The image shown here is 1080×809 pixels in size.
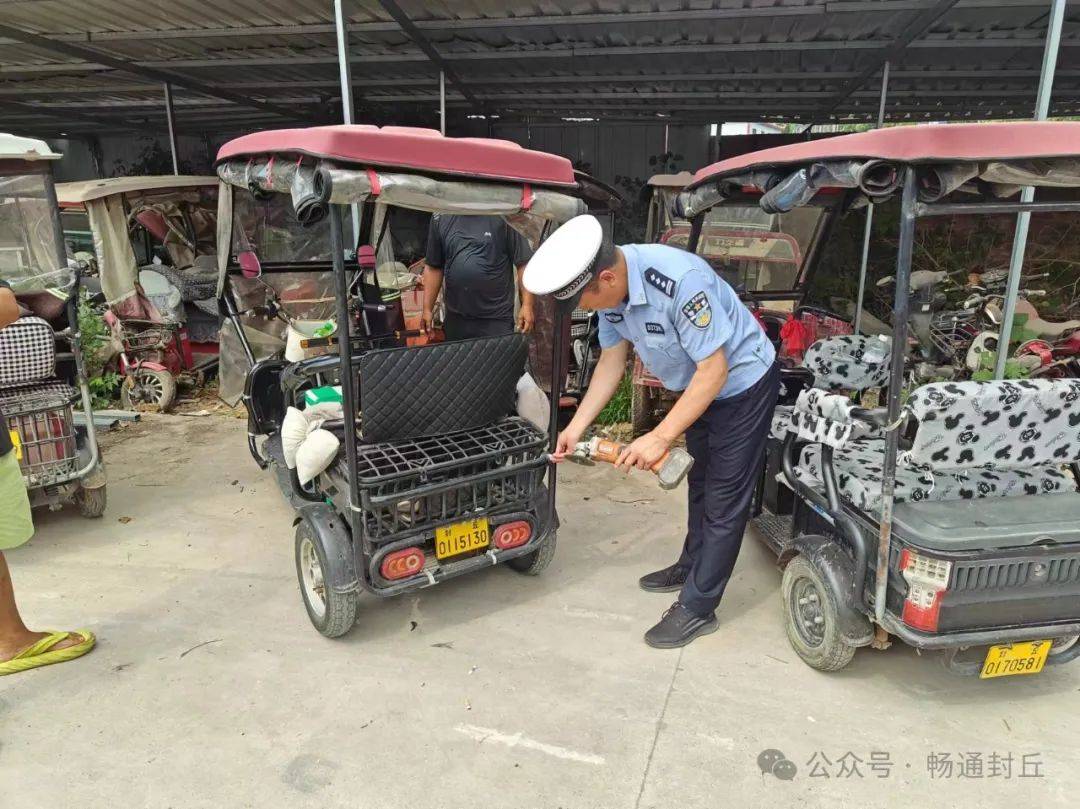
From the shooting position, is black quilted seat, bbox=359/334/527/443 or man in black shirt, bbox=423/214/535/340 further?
man in black shirt, bbox=423/214/535/340

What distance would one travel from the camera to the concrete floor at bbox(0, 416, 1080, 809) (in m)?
2.19

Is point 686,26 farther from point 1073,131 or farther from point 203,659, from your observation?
point 203,659

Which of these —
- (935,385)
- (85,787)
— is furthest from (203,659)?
(935,385)

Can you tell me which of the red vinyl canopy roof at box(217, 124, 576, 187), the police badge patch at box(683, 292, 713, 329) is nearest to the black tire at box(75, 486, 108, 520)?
the red vinyl canopy roof at box(217, 124, 576, 187)

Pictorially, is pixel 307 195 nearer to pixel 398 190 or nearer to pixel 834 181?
pixel 398 190

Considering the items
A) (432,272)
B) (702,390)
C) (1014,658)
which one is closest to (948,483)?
(1014,658)

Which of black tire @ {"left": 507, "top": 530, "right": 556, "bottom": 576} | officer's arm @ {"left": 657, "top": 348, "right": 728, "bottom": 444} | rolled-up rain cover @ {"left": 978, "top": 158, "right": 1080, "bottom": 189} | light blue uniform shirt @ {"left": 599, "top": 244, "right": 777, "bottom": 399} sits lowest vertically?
black tire @ {"left": 507, "top": 530, "right": 556, "bottom": 576}

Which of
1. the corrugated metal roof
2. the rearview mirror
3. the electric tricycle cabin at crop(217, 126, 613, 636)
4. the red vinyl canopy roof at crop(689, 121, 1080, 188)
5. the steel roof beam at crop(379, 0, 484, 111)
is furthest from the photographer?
the corrugated metal roof

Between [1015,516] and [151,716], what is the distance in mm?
3181

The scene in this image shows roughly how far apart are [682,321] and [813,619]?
1.33m

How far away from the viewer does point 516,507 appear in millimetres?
3156

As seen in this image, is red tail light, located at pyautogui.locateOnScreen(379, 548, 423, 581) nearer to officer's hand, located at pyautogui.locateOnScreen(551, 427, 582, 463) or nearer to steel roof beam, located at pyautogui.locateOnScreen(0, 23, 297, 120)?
officer's hand, located at pyautogui.locateOnScreen(551, 427, 582, 463)

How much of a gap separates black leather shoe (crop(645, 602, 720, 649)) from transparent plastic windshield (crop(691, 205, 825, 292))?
241 cm

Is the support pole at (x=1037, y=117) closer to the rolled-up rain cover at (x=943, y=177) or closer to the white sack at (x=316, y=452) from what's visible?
the rolled-up rain cover at (x=943, y=177)
